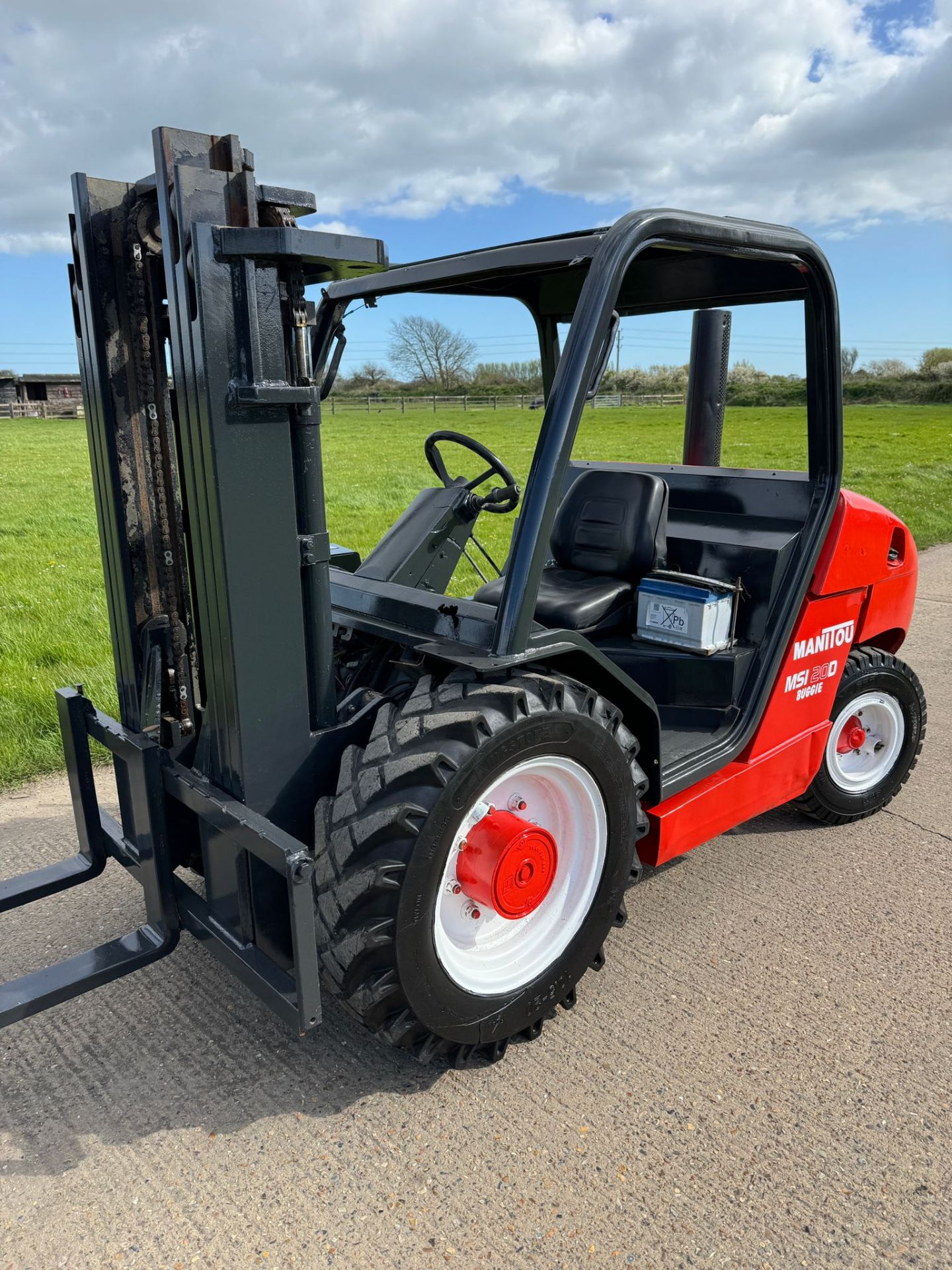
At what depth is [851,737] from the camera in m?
4.16

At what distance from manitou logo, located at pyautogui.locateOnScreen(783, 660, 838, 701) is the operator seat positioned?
65 centimetres

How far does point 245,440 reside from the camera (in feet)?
7.66

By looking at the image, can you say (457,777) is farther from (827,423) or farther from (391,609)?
(827,423)

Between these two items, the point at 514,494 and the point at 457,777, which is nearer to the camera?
the point at 457,777

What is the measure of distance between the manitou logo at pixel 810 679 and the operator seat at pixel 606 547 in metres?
0.65

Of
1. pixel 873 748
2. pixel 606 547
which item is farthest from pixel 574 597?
pixel 873 748

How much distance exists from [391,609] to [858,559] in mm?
1903

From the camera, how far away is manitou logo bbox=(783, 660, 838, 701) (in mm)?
3533

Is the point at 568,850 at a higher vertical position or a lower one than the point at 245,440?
lower

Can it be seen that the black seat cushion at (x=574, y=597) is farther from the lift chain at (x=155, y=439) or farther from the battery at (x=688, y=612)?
the lift chain at (x=155, y=439)

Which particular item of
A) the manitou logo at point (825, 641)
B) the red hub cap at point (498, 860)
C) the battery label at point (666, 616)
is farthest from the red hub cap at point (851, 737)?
the red hub cap at point (498, 860)

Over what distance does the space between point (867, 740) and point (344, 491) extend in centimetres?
1237

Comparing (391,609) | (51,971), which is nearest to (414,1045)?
(51,971)

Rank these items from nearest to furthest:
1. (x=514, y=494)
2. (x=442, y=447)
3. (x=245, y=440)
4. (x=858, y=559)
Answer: (x=245, y=440)
(x=858, y=559)
(x=514, y=494)
(x=442, y=447)
